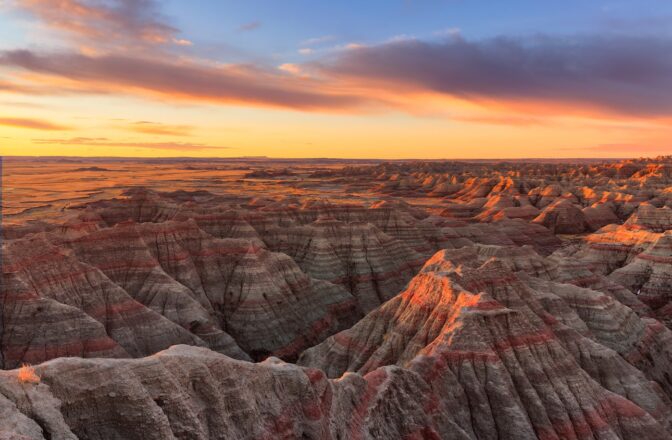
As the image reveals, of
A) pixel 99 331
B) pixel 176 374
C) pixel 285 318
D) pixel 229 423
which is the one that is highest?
pixel 176 374

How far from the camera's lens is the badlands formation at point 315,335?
13.9 m

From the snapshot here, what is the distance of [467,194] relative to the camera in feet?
577

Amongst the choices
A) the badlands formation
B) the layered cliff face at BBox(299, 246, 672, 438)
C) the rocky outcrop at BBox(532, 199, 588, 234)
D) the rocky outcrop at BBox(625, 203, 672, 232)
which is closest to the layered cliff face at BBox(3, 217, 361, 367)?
the badlands formation

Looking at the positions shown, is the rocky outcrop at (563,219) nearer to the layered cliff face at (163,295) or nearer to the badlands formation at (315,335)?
the badlands formation at (315,335)

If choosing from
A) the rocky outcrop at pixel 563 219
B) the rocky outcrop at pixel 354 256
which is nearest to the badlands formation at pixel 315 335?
the rocky outcrop at pixel 354 256

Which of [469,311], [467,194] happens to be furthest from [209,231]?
[467,194]

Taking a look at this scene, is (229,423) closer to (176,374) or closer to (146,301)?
(176,374)

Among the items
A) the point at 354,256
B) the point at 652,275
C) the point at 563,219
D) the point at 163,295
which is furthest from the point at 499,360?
the point at 563,219

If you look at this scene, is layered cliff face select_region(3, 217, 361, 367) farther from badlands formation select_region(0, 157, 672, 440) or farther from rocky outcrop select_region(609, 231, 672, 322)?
rocky outcrop select_region(609, 231, 672, 322)

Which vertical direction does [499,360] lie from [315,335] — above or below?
above

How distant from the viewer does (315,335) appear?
4328 cm

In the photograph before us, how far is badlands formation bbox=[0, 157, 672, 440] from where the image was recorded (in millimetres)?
13867

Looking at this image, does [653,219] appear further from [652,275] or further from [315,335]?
[315,335]

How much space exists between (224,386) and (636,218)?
3424 inches
